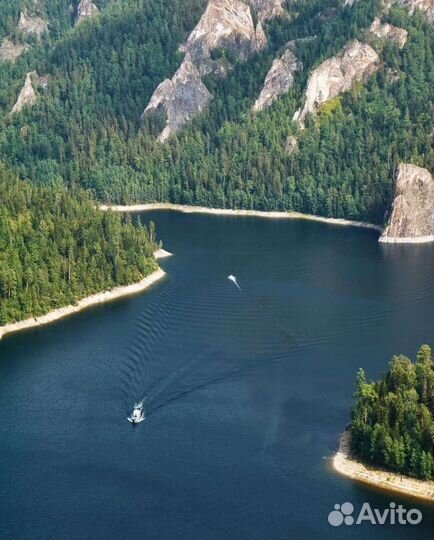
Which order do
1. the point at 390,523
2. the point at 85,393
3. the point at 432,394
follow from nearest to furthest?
the point at 390,523, the point at 432,394, the point at 85,393

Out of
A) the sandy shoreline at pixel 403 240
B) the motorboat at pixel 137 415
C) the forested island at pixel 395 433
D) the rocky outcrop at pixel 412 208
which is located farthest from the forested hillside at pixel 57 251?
the forested island at pixel 395 433

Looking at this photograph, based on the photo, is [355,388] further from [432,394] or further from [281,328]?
[281,328]

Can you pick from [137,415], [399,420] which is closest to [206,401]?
[137,415]

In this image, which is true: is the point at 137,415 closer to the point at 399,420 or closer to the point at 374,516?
the point at 399,420

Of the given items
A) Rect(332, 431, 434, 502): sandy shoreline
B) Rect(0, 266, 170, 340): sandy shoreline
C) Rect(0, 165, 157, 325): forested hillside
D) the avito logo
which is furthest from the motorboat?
Rect(0, 165, 157, 325): forested hillside

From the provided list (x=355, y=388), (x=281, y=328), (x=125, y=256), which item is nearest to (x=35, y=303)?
(x=125, y=256)

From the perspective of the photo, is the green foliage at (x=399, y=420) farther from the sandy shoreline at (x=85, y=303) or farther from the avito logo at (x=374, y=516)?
the sandy shoreline at (x=85, y=303)
